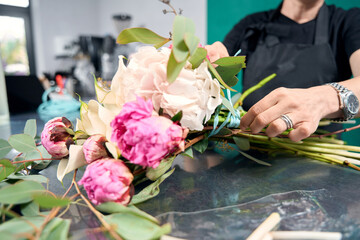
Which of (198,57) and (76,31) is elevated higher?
(76,31)

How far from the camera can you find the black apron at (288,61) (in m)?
0.89

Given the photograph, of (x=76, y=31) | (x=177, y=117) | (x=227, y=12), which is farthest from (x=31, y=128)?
(x=76, y=31)

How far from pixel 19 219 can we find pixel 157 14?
3653mm

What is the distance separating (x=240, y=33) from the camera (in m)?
1.05

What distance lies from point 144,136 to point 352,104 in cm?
49

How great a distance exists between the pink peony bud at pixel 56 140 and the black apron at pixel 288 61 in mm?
690

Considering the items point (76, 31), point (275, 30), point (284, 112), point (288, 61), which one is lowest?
point (284, 112)

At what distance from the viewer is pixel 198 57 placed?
1.09 ft

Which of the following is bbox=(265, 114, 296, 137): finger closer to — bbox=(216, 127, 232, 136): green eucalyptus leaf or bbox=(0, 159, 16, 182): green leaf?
bbox=(216, 127, 232, 136): green eucalyptus leaf

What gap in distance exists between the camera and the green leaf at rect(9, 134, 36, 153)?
0.39 meters

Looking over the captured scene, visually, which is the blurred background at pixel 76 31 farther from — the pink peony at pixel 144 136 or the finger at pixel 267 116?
the pink peony at pixel 144 136

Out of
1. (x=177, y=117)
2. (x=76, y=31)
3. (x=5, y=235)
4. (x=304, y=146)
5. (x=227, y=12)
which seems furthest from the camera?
(x=76, y=31)

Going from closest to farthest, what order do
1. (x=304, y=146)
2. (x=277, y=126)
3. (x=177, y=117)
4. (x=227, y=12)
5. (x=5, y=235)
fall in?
(x=5, y=235) < (x=177, y=117) < (x=277, y=126) < (x=304, y=146) < (x=227, y=12)

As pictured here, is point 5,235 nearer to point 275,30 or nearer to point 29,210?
point 29,210
